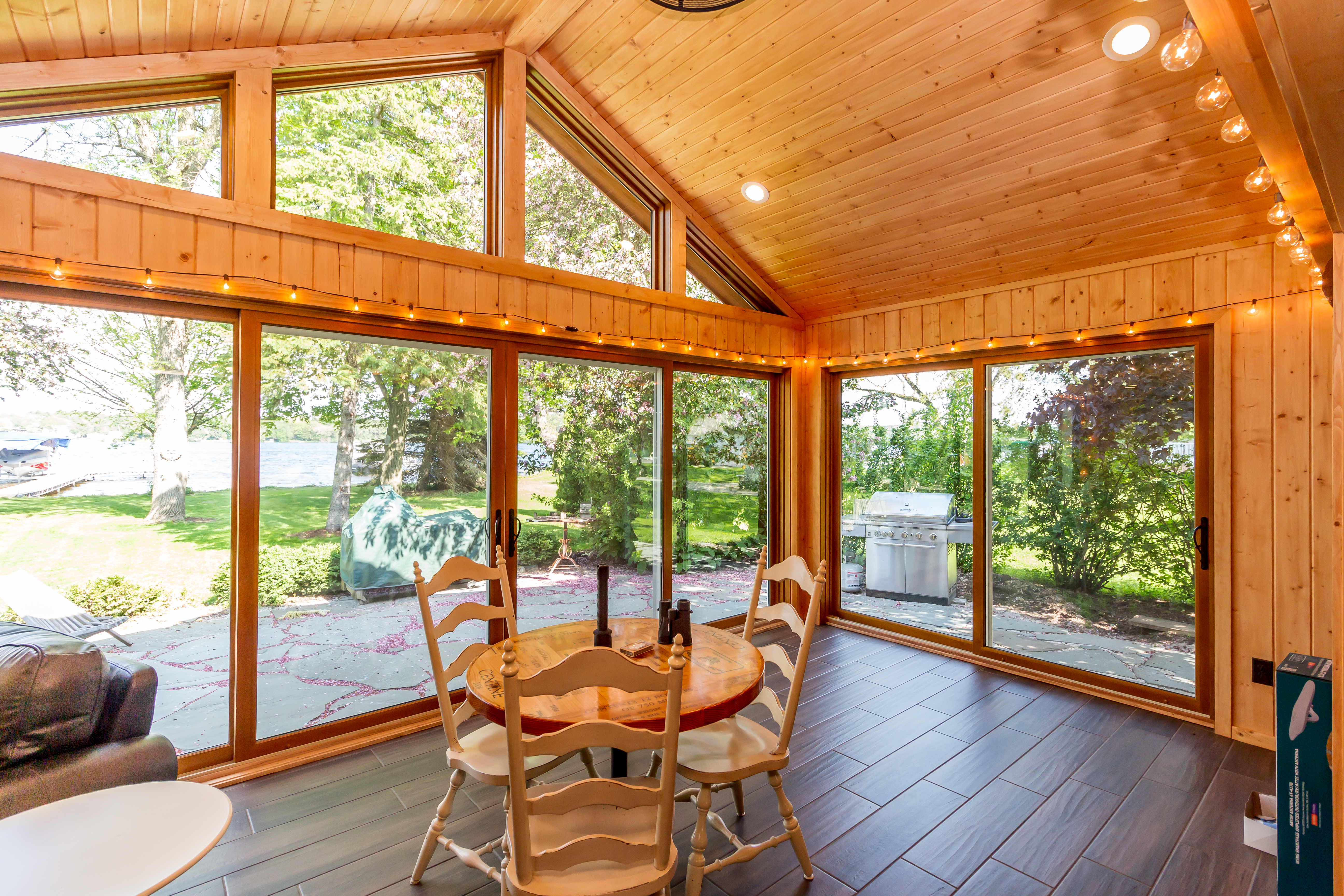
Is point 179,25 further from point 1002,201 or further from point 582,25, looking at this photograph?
point 1002,201

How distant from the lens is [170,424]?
2.68 meters

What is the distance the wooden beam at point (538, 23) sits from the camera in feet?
10.2

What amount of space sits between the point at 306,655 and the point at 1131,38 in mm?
4497

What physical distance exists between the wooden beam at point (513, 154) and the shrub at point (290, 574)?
6.13 feet

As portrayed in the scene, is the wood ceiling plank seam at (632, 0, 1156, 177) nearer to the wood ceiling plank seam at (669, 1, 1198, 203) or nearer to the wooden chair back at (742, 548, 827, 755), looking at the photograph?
the wood ceiling plank seam at (669, 1, 1198, 203)

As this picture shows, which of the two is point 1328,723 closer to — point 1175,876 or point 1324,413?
point 1175,876

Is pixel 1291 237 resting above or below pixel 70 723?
above

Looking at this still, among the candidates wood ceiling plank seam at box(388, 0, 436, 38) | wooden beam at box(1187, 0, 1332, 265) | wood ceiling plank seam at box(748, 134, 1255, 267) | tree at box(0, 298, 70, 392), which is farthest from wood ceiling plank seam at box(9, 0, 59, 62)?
wood ceiling plank seam at box(748, 134, 1255, 267)

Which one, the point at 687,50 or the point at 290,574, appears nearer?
the point at 290,574

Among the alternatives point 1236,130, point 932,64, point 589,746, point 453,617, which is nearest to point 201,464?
point 453,617

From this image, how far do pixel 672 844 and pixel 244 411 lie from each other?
8.51 feet

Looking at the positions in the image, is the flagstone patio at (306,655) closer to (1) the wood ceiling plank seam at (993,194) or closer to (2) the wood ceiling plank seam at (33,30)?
(2) the wood ceiling plank seam at (33,30)

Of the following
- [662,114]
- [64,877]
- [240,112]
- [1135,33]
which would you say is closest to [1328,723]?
[1135,33]

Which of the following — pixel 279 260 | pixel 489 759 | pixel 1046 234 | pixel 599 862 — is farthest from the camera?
pixel 1046 234
